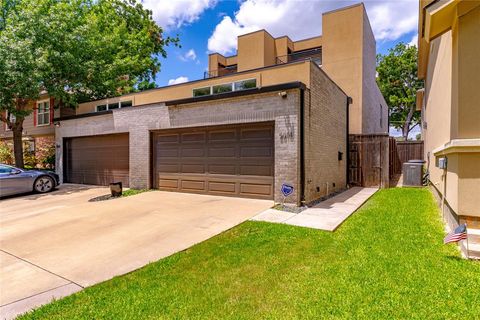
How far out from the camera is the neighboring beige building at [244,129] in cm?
828

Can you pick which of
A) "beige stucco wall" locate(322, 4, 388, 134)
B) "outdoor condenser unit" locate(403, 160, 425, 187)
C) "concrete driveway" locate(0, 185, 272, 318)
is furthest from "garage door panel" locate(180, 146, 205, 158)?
"outdoor condenser unit" locate(403, 160, 425, 187)

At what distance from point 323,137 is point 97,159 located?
10.8 m

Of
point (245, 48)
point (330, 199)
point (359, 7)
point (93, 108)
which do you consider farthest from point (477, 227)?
point (245, 48)

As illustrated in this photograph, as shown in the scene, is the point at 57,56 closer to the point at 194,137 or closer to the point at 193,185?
the point at 194,137

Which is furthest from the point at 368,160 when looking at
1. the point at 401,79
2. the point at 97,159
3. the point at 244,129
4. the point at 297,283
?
the point at 401,79

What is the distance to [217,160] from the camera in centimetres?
968

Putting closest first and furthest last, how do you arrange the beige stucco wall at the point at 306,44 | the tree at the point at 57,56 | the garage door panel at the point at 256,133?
the garage door panel at the point at 256,133, the tree at the point at 57,56, the beige stucco wall at the point at 306,44

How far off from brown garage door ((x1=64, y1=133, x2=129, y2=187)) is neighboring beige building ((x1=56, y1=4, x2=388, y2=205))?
5 centimetres

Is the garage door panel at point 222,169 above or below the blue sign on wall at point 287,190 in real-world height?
above

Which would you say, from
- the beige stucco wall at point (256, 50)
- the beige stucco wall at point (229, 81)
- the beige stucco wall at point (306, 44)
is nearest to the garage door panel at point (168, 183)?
the beige stucco wall at point (229, 81)

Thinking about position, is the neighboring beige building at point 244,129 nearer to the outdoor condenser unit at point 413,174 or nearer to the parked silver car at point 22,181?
the parked silver car at point 22,181

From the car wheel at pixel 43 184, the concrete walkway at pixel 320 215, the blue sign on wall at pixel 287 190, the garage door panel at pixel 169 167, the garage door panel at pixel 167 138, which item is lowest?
the concrete walkway at pixel 320 215

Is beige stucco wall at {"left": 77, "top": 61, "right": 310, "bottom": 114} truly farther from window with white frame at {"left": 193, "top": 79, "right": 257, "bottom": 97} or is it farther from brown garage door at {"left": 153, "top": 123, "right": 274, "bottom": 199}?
brown garage door at {"left": 153, "top": 123, "right": 274, "bottom": 199}

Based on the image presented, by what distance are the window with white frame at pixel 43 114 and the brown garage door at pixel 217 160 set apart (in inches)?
444
